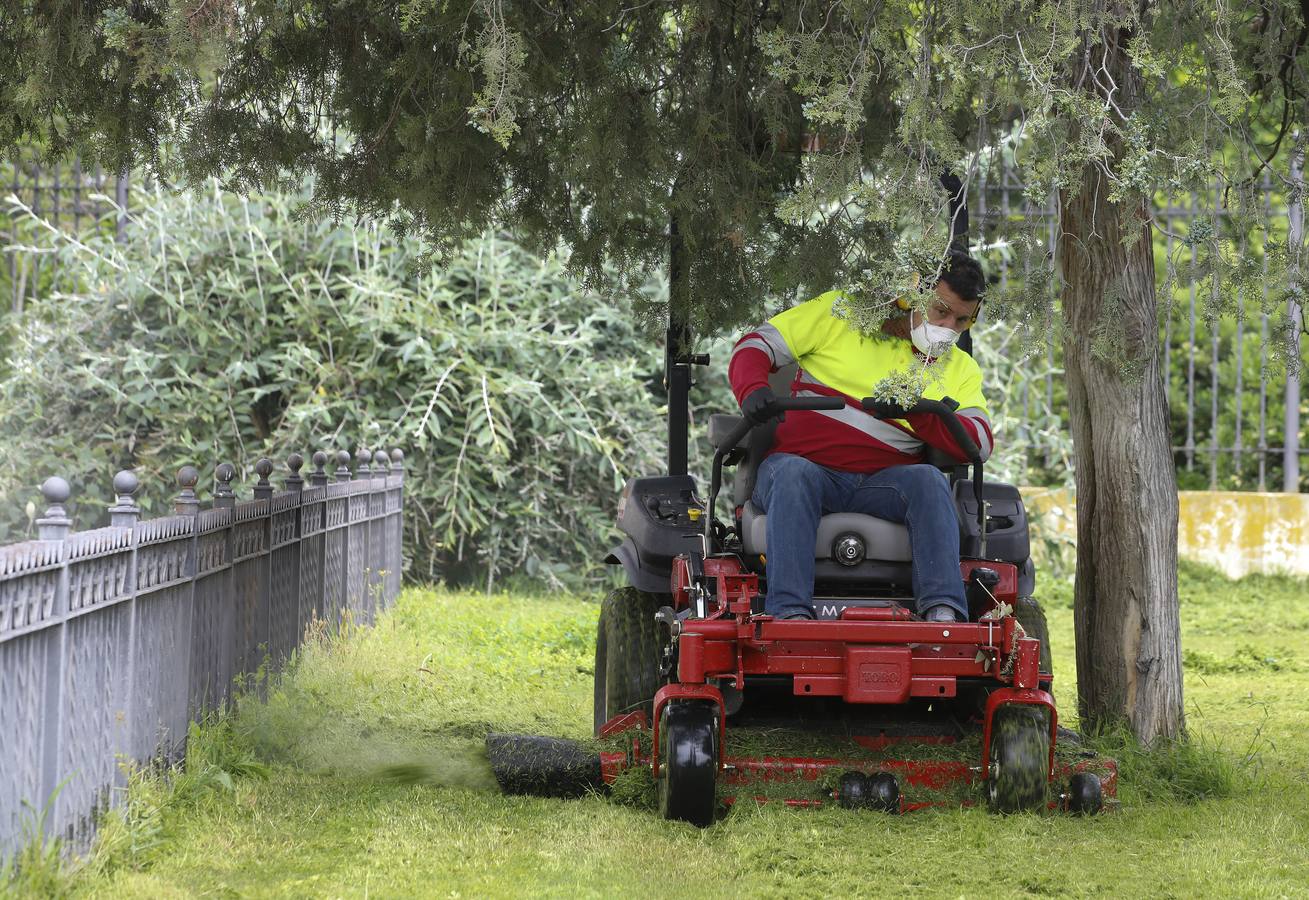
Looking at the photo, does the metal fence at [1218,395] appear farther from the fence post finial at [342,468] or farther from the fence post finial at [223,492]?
the fence post finial at [223,492]

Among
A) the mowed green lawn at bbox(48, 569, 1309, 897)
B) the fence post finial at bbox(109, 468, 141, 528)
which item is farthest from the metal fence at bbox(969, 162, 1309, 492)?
the fence post finial at bbox(109, 468, 141, 528)

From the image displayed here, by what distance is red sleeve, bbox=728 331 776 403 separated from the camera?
5.86 m

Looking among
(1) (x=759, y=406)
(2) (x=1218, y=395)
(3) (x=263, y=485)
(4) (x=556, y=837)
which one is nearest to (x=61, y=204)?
(3) (x=263, y=485)

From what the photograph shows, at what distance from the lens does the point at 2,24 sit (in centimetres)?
650

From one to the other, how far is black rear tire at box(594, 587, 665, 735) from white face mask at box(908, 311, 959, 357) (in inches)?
59.8

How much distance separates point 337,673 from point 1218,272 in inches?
201

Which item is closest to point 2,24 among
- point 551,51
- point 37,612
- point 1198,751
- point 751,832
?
point 551,51

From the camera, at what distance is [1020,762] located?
5.41 meters

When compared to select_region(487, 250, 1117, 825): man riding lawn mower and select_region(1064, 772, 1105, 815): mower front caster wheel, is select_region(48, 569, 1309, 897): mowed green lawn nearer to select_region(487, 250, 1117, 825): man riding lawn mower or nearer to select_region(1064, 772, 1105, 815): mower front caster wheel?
select_region(1064, 772, 1105, 815): mower front caster wheel

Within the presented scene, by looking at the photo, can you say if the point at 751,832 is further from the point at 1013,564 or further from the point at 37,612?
the point at 37,612

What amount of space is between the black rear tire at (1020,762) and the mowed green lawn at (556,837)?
7cm

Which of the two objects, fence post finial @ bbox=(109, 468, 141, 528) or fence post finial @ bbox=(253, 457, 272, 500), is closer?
fence post finial @ bbox=(109, 468, 141, 528)

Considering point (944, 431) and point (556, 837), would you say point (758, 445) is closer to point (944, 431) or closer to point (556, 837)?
point (944, 431)

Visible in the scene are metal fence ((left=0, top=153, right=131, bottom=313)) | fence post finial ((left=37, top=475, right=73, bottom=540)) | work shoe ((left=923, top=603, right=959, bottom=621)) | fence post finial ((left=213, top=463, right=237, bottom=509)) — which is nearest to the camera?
fence post finial ((left=37, top=475, right=73, bottom=540))
